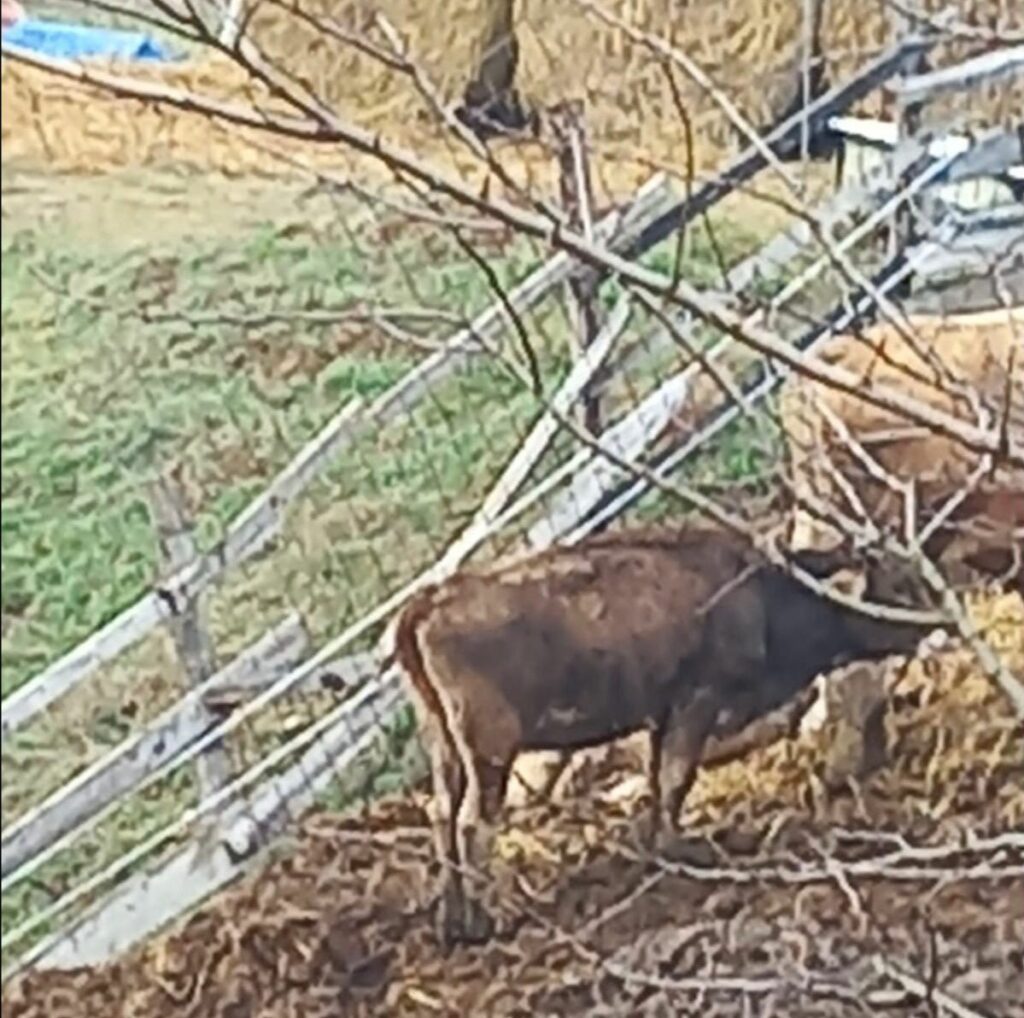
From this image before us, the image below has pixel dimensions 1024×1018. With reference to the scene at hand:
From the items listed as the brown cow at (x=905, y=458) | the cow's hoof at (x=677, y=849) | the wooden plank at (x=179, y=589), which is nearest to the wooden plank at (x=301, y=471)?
the wooden plank at (x=179, y=589)

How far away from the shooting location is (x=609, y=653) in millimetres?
1026

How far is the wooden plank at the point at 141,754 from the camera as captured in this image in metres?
0.89


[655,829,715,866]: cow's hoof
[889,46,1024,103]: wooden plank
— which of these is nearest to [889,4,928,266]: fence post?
[889,46,1024,103]: wooden plank

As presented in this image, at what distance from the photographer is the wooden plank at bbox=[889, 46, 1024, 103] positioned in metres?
1.06

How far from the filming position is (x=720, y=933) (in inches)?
41.3

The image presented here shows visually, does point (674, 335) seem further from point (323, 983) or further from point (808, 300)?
point (323, 983)

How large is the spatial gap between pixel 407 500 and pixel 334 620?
6 centimetres

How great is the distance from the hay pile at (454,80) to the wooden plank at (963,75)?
14mm

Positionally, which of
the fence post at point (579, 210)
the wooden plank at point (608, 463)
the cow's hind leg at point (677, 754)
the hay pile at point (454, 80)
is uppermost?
the hay pile at point (454, 80)

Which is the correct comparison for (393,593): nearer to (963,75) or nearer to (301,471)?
(301,471)

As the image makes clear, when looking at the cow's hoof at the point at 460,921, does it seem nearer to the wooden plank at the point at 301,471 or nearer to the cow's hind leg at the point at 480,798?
the cow's hind leg at the point at 480,798

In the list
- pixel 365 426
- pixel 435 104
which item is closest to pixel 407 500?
pixel 365 426

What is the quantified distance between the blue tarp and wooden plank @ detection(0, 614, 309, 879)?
0.22m

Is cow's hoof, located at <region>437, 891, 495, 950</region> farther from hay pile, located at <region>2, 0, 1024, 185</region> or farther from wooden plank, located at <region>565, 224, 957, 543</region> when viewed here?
hay pile, located at <region>2, 0, 1024, 185</region>
